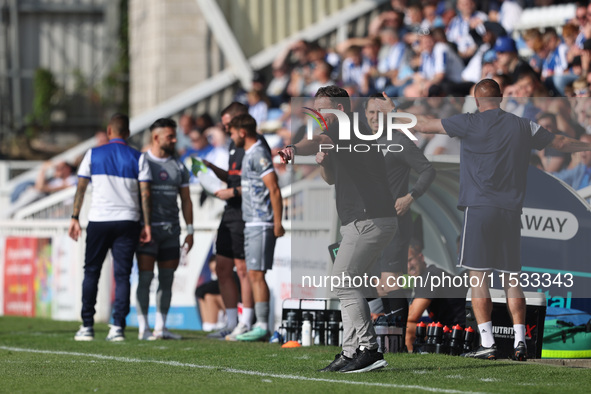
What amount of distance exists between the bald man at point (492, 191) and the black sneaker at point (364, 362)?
1410 mm

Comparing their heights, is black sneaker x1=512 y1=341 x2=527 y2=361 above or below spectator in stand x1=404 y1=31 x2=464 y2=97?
below

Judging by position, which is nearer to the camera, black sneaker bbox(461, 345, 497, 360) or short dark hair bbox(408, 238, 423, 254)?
black sneaker bbox(461, 345, 497, 360)

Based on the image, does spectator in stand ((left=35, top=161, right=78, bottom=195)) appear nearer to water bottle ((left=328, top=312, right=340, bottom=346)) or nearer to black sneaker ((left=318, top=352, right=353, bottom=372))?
water bottle ((left=328, top=312, right=340, bottom=346))

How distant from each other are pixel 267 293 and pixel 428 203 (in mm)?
1967

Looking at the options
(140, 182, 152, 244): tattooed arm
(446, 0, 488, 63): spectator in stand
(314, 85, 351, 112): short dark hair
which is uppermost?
(446, 0, 488, 63): spectator in stand

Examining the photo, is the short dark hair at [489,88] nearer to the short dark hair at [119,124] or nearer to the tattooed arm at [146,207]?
the tattooed arm at [146,207]

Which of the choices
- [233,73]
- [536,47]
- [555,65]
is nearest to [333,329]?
[555,65]

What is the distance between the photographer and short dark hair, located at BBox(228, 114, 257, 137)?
11.3m

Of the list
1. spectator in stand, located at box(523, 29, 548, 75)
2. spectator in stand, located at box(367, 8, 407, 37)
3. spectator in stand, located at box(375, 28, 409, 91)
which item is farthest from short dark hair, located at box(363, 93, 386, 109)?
spectator in stand, located at box(367, 8, 407, 37)

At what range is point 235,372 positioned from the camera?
834cm

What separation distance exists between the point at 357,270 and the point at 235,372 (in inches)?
45.3

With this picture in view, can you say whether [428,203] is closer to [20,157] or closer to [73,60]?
[20,157]

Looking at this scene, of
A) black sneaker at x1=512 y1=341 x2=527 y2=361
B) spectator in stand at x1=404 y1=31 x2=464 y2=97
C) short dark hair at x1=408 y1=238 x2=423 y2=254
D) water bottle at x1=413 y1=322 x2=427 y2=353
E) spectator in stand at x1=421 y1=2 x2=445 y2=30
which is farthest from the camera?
spectator in stand at x1=421 y1=2 x2=445 y2=30

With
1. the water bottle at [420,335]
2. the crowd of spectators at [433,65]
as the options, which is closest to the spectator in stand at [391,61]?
the crowd of spectators at [433,65]
